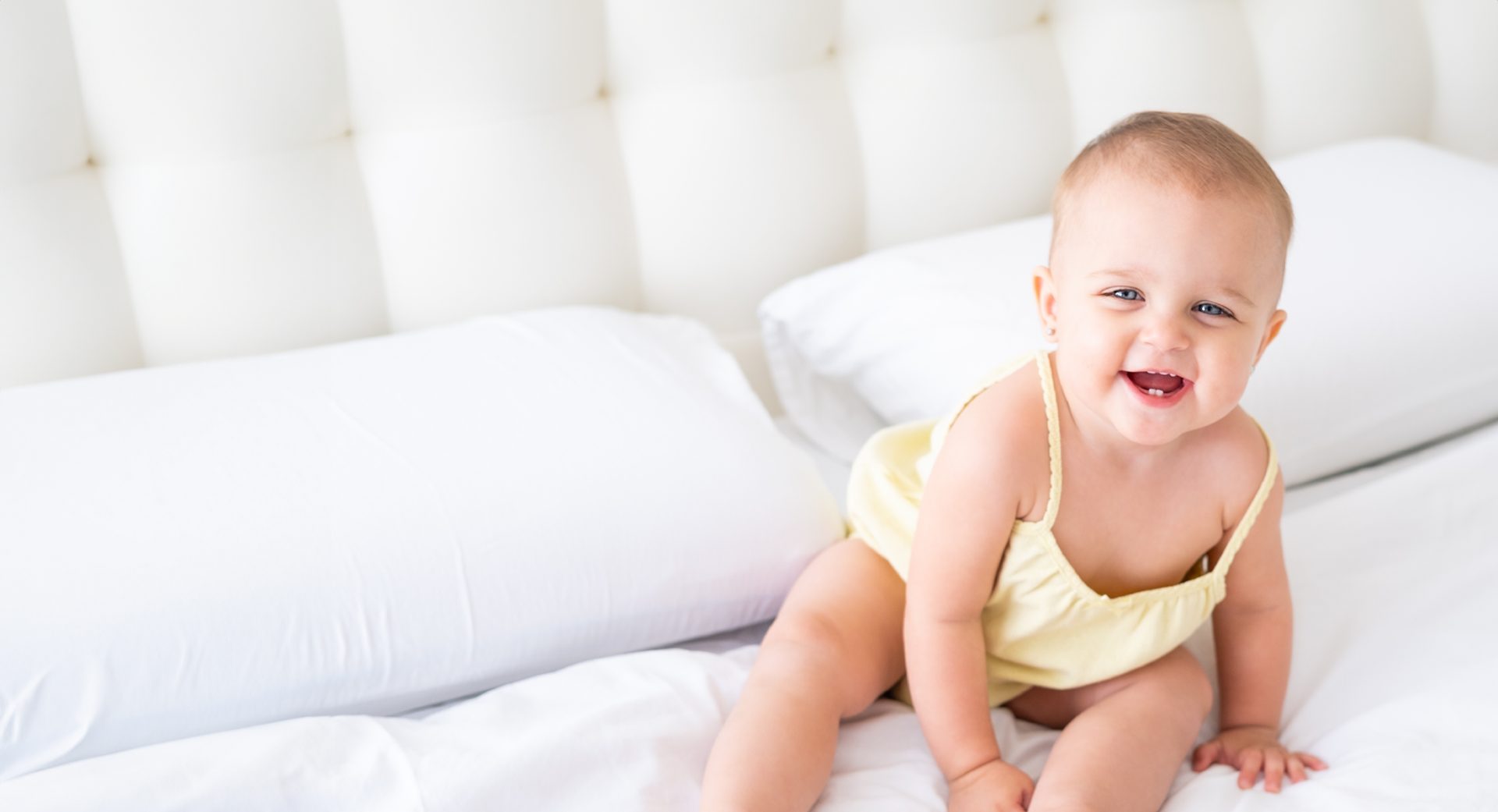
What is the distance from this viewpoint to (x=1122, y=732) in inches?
37.1

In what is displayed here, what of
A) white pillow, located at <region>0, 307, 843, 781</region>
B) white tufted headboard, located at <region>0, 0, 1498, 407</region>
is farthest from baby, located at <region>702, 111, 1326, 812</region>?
white tufted headboard, located at <region>0, 0, 1498, 407</region>

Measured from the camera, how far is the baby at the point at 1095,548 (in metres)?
0.87

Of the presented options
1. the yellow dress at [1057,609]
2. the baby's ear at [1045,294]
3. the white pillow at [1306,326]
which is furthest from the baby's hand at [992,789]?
the white pillow at [1306,326]

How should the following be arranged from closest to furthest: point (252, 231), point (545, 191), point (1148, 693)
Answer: point (1148, 693) < point (252, 231) < point (545, 191)

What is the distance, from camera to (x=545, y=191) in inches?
53.2

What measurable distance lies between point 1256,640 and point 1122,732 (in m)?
0.17

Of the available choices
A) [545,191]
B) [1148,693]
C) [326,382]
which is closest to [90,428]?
[326,382]

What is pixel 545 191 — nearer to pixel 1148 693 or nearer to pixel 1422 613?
pixel 1148 693

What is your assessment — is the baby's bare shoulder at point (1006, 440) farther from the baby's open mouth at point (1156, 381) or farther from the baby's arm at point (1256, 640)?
the baby's arm at point (1256, 640)

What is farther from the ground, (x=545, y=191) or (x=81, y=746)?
(x=545, y=191)

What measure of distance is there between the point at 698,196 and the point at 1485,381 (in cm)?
87

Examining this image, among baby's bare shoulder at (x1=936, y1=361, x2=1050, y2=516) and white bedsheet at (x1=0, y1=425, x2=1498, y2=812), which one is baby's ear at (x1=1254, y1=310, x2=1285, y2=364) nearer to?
baby's bare shoulder at (x1=936, y1=361, x2=1050, y2=516)

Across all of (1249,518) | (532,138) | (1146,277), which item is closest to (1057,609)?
(1249,518)

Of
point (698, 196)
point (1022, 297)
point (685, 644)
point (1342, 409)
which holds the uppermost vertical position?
point (698, 196)
